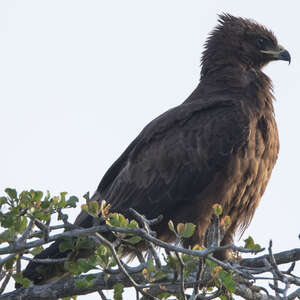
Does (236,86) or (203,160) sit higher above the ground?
(236,86)

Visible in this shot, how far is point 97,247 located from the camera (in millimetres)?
4805

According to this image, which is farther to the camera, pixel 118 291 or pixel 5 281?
pixel 5 281

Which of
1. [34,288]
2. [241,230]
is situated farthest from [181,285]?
[241,230]

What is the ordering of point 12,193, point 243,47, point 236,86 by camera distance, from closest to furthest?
1. point 12,193
2. point 236,86
3. point 243,47

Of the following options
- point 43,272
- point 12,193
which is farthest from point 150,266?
point 43,272

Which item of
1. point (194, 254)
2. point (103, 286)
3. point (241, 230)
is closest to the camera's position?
point (194, 254)

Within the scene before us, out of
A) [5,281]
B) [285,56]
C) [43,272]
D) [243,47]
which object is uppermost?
[243,47]

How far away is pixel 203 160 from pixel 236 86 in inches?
Result: 43.8

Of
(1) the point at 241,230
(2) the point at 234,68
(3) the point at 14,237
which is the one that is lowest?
(1) the point at 241,230

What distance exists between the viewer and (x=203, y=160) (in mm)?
6992

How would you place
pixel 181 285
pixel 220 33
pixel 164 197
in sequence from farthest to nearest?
pixel 220 33 < pixel 164 197 < pixel 181 285

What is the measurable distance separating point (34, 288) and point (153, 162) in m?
2.13

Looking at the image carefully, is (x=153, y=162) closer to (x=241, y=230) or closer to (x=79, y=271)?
(x=241, y=230)

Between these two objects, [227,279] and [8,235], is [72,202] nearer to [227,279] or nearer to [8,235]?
[8,235]
